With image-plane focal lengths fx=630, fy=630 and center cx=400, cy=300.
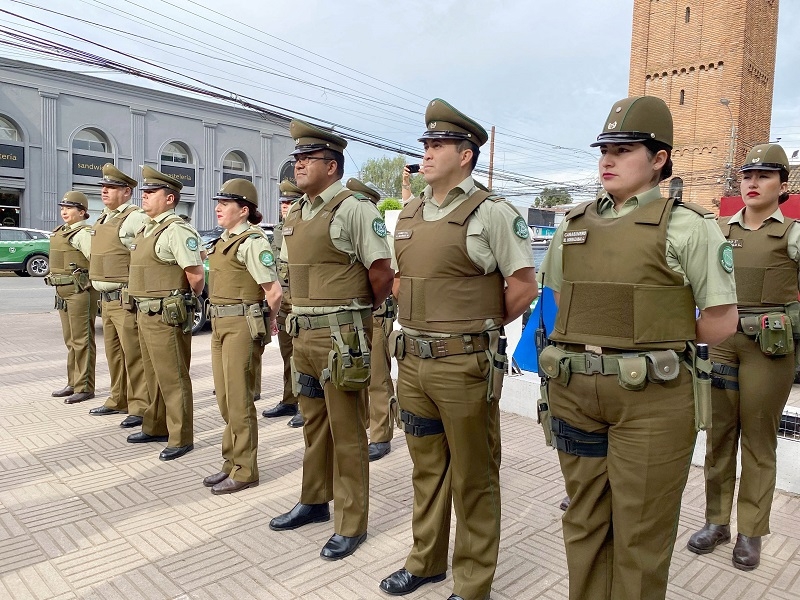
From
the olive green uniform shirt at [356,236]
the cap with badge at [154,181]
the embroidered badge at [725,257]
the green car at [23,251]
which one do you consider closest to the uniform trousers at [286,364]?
the cap with badge at [154,181]

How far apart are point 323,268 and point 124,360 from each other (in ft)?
11.9

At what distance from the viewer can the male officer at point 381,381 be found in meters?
5.38

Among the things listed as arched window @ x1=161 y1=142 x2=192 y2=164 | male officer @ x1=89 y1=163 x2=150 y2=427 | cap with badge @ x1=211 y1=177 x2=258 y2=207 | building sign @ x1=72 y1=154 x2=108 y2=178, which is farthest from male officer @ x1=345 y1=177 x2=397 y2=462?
arched window @ x1=161 y1=142 x2=192 y2=164

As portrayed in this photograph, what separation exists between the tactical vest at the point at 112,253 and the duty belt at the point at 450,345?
401 cm

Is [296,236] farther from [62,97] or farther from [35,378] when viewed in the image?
[62,97]

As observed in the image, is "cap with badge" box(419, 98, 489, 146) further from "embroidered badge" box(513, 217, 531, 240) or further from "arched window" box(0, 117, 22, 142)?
"arched window" box(0, 117, 22, 142)

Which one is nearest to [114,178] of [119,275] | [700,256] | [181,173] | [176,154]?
[119,275]

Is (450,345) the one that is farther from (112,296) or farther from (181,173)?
(181,173)

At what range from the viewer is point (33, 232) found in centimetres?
2159

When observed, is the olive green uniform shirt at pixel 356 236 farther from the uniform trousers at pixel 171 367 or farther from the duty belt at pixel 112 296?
the duty belt at pixel 112 296

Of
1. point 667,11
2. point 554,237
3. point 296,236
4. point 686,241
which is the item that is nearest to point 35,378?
point 296,236

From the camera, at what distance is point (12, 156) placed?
89.9ft

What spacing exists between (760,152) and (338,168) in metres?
2.41

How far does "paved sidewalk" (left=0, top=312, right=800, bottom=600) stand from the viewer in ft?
10.6
